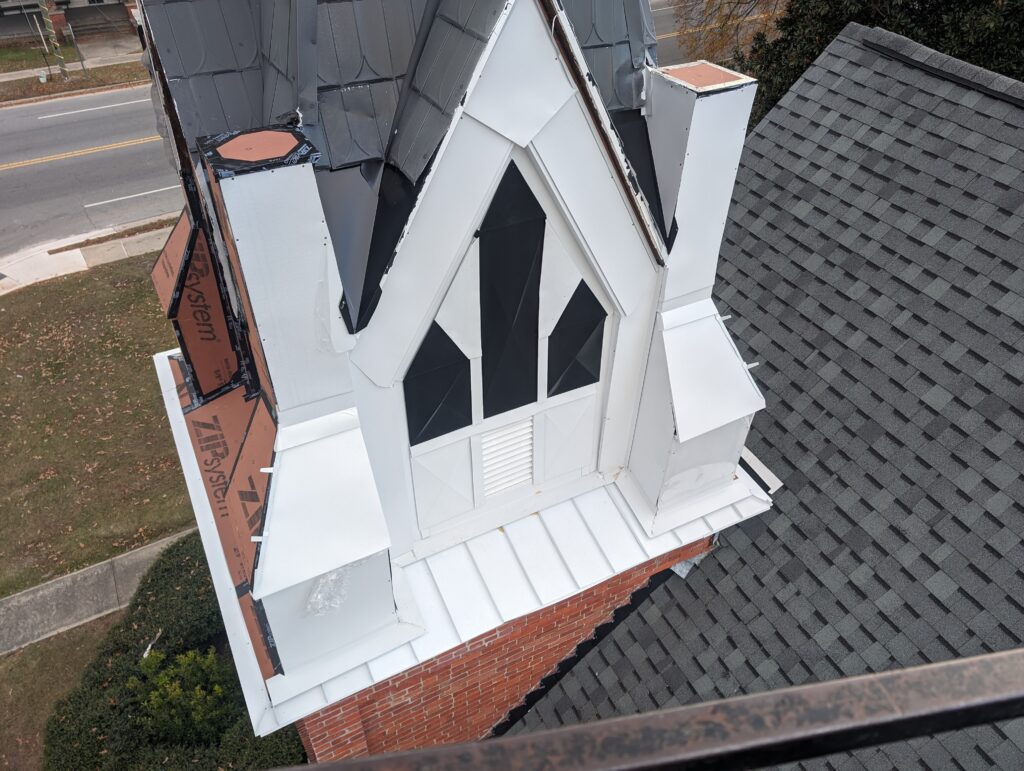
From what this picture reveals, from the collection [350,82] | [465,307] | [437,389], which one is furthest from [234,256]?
[437,389]

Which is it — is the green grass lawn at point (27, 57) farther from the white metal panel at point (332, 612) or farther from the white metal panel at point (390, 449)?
the white metal panel at point (332, 612)

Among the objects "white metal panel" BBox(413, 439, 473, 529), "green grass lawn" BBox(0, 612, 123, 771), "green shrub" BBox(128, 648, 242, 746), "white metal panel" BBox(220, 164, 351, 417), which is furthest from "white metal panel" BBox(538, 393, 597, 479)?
"green grass lawn" BBox(0, 612, 123, 771)

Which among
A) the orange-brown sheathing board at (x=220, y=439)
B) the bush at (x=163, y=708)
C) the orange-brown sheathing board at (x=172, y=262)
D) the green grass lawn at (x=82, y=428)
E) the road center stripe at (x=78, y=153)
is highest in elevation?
the orange-brown sheathing board at (x=172, y=262)

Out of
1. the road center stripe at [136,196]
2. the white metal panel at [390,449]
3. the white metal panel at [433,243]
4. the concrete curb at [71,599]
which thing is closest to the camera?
the white metal panel at [433,243]

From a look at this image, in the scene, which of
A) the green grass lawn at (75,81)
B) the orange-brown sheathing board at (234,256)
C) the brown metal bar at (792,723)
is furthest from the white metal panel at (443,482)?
the green grass lawn at (75,81)

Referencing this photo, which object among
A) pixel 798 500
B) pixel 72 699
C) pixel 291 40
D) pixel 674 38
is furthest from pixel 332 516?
pixel 674 38

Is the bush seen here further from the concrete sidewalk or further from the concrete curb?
the concrete sidewalk

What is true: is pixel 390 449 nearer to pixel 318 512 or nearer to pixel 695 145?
pixel 318 512
